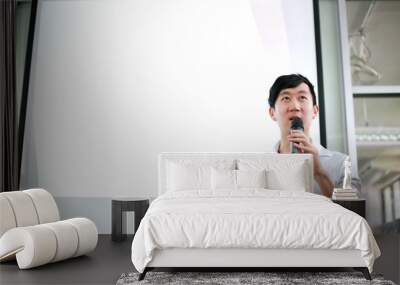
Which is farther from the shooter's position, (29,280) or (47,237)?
(47,237)

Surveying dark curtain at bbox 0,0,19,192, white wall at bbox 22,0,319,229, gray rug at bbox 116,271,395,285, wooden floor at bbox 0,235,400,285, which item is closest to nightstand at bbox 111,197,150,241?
wooden floor at bbox 0,235,400,285

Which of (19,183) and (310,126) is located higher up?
(310,126)

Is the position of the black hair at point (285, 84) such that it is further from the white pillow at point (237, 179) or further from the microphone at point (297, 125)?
the white pillow at point (237, 179)

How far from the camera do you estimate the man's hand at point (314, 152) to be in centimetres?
546

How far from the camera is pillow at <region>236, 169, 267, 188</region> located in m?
4.77

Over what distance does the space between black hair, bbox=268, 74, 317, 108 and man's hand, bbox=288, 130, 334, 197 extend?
0.42 m

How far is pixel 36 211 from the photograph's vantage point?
414cm

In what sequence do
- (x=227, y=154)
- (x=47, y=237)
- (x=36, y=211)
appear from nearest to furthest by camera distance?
(x=47, y=237) → (x=36, y=211) → (x=227, y=154)

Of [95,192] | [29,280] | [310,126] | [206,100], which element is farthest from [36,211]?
[310,126]

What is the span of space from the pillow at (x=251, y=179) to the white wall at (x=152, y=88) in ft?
2.25

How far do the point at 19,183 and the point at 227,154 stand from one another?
2449 mm

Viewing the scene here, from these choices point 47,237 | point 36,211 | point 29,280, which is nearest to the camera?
point 29,280

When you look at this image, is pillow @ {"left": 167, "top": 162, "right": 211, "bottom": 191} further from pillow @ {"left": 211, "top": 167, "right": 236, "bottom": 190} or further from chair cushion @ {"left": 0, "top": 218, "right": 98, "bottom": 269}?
chair cushion @ {"left": 0, "top": 218, "right": 98, "bottom": 269}

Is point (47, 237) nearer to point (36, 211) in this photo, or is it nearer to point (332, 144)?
point (36, 211)
